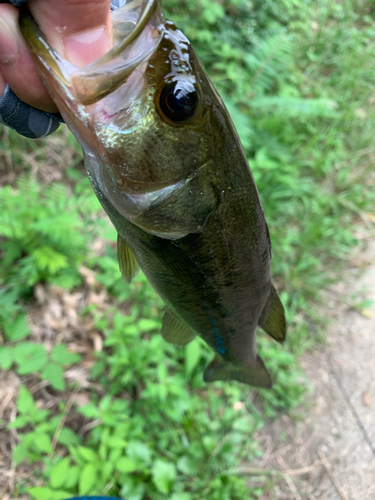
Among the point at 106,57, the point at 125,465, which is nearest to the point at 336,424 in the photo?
the point at 125,465

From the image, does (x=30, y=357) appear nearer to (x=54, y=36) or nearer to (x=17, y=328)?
(x=17, y=328)

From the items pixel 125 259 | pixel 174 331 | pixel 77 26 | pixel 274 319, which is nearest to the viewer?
pixel 77 26

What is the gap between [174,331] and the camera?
1.44 meters

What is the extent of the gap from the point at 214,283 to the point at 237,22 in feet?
12.9

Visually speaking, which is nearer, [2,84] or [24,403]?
[2,84]

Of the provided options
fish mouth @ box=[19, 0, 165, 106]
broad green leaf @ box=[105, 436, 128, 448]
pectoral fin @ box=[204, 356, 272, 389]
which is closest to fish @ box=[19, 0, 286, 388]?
fish mouth @ box=[19, 0, 165, 106]

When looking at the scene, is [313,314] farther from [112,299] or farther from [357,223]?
[112,299]

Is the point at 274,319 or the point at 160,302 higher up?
the point at 274,319

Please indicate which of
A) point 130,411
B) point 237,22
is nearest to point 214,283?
point 130,411

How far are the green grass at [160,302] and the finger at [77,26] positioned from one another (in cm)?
147

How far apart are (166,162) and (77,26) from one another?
0.30 metres

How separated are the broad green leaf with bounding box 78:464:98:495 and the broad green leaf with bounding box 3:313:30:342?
83 centimetres

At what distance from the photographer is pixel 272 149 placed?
10.6ft

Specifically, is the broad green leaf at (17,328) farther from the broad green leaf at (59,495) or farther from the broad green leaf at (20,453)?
the broad green leaf at (59,495)
